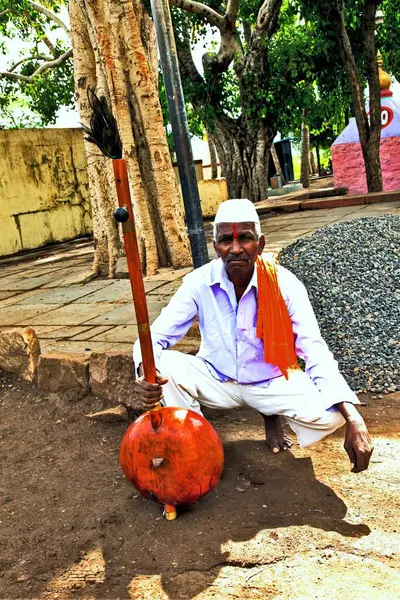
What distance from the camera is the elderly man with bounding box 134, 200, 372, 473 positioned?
8.63 feet

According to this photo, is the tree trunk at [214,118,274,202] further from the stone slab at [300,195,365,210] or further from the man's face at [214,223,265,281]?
the man's face at [214,223,265,281]

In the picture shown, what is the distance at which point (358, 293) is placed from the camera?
14.5 ft

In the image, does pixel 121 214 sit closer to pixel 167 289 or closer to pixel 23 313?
pixel 167 289

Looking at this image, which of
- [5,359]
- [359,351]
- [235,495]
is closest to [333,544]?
[235,495]

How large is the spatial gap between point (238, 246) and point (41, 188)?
31.0 ft

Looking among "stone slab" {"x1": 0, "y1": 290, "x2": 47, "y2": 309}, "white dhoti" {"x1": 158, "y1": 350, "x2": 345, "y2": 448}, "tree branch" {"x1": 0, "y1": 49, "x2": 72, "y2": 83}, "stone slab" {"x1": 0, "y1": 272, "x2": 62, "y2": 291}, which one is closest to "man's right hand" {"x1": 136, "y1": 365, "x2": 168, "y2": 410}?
"white dhoti" {"x1": 158, "y1": 350, "x2": 345, "y2": 448}

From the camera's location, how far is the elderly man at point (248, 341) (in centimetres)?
263

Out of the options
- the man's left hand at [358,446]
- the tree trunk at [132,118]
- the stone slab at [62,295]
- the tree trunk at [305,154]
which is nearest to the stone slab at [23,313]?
the stone slab at [62,295]

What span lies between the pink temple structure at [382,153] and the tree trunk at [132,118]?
795cm

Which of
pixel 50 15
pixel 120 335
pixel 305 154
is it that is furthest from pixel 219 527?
pixel 305 154

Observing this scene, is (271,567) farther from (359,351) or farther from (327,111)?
(327,111)

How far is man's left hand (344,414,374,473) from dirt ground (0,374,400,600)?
25cm

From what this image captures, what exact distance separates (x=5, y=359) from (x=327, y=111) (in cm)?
1220

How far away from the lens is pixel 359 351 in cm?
395
